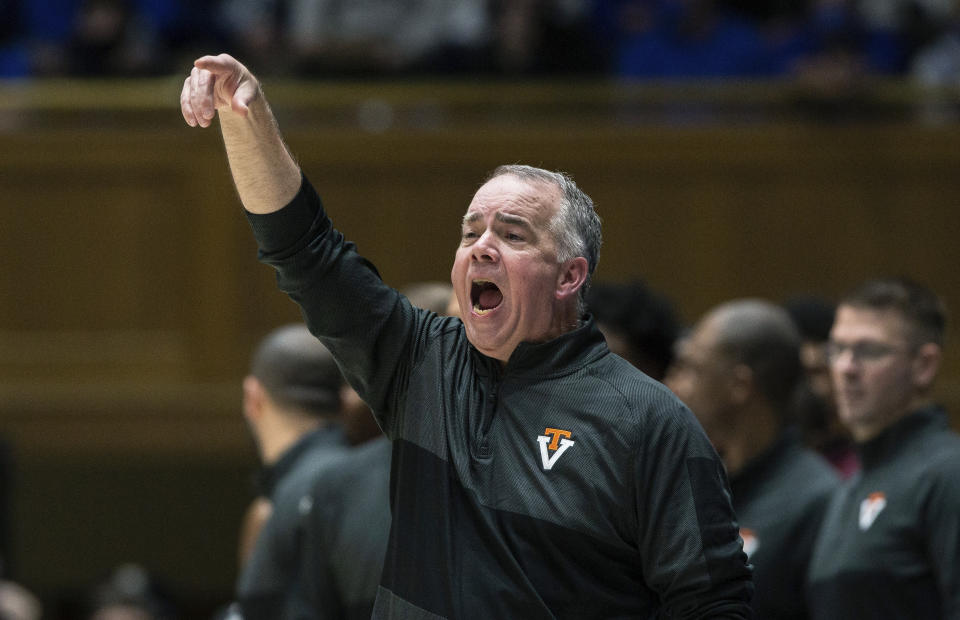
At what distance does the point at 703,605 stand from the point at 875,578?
1.30 meters

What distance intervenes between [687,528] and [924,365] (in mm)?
1688

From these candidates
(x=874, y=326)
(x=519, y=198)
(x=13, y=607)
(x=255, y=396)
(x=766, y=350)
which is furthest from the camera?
(x=13, y=607)

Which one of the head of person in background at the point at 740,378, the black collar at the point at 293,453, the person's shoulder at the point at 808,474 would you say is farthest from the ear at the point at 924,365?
the black collar at the point at 293,453

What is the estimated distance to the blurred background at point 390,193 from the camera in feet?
23.2

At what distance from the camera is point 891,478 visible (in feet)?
12.4

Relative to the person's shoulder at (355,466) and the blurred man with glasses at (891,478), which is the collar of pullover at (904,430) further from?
the person's shoulder at (355,466)

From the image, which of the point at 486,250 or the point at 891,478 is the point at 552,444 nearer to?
the point at 486,250

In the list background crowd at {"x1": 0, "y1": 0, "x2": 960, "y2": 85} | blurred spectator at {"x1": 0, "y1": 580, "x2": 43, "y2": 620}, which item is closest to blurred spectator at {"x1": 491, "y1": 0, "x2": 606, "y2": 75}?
background crowd at {"x1": 0, "y1": 0, "x2": 960, "y2": 85}

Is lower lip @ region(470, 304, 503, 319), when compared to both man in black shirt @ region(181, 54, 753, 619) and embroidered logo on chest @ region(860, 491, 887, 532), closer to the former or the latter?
man in black shirt @ region(181, 54, 753, 619)

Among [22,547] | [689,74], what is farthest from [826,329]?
[22,547]

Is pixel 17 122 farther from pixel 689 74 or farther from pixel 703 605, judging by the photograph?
pixel 703 605

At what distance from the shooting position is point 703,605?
99.1 inches

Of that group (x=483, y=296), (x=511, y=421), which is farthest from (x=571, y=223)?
(x=511, y=421)

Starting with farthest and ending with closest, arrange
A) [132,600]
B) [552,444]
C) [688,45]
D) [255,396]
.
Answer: [688,45] < [132,600] < [255,396] < [552,444]
